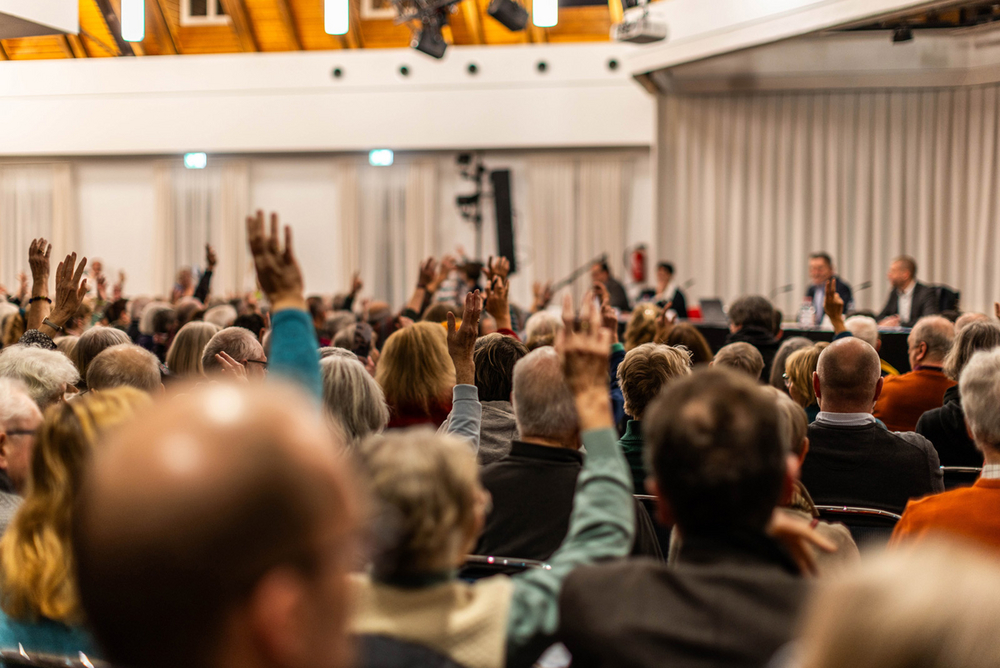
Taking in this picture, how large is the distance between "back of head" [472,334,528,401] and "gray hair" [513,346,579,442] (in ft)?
3.42

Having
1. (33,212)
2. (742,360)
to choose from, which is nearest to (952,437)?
(742,360)

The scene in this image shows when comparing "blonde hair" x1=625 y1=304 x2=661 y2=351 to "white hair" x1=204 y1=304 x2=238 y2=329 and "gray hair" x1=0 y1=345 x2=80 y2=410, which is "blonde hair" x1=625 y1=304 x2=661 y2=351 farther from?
"gray hair" x1=0 y1=345 x2=80 y2=410

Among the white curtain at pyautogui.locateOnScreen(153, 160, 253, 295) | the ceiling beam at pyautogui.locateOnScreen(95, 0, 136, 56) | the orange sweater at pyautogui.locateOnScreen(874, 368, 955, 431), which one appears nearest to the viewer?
the orange sweater at pyautogui.locateOnScreen(874, 368, 955, 431)

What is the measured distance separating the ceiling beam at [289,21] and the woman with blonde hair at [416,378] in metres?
11.0

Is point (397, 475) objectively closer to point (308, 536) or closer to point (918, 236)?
point (308, 536)

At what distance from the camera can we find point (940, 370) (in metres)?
4.02

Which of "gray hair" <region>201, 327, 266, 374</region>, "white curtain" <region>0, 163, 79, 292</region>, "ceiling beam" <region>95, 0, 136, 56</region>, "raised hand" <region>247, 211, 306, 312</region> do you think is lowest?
"gray hair" <region>201, 327, 266, 374</region>

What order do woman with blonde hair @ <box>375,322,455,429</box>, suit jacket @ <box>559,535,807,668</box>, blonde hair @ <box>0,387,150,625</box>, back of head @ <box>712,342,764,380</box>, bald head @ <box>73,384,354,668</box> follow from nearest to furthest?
bald head @ <box>73,384,354,668</box>
suit jacket @ <box>559,535,807,668</box>
blonde hair @ <box>0,387,150,625</box>
woman with blonde hair @ <box>375,322,455,429</box>
back of head @ <box>712,342,764,380</box>

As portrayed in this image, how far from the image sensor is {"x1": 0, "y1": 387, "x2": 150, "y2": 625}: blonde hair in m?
1.62

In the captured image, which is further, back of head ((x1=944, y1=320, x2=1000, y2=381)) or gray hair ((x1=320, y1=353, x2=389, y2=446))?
back of head ((x1=944, y1=320, x2=1000, y2=381))

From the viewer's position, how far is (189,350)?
3877 mm

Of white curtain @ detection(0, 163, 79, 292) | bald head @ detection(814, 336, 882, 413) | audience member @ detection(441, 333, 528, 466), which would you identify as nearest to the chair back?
bald head @ detection(814, 336, 882, 413)

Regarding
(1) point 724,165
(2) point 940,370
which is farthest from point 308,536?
(1) point 724,165

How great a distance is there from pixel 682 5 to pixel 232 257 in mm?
8013
